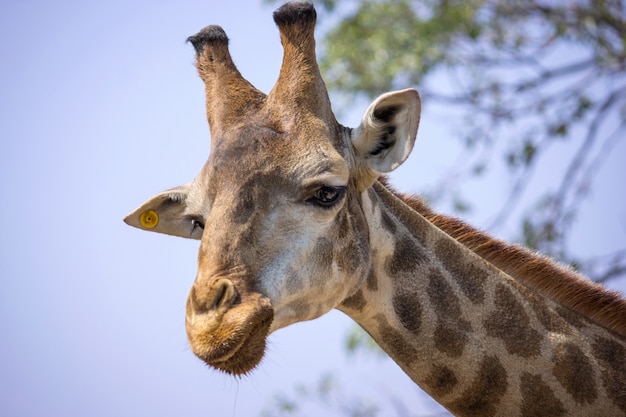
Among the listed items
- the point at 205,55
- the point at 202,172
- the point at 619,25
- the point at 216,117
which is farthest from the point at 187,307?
the point at 619,25

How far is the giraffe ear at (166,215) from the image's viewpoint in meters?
6.76

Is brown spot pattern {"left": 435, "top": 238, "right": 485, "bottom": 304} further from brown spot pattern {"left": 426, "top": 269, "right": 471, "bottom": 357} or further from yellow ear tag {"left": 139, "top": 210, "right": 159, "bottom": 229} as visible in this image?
yellow ear tag {"left": 139, "top": 210, "right": 159, "bottom": 229}

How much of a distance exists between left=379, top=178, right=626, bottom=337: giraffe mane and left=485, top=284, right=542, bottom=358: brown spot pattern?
0.28 meters

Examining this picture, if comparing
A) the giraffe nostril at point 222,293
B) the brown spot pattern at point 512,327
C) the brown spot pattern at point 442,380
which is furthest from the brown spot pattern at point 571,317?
the giraffe nostril at point 222,293

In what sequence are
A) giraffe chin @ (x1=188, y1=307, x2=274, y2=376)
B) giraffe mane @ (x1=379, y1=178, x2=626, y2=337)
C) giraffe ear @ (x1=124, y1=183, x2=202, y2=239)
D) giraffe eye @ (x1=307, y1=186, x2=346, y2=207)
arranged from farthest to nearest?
giraffe ear @ (x1=124, y1=183, x2=202, y2=239) → giraffe mane @ (x1=379, y1=178, x2=626, y2=337) → giraffe eye @ (x1=307, y1=186, x2=346, y2=207) → giraffe chin @ (x1=188, y1=307, x2=274, y2=376)

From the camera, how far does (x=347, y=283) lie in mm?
5977

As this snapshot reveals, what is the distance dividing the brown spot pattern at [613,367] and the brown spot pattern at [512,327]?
418 mm

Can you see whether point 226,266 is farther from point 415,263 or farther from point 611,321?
point 611,321

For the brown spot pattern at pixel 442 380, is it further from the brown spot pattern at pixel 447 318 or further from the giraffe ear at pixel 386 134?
the giraffe ear at pixel 386 134

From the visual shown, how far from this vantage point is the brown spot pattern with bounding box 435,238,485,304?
6.29m

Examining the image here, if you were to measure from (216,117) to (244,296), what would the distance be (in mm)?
1553

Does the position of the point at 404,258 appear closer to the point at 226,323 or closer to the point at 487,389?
the point at 487,389

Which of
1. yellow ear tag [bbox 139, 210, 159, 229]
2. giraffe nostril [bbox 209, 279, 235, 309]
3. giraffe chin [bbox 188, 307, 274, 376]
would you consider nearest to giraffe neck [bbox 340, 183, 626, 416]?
giraffe chin [bbox 188, 307, 274, 376]

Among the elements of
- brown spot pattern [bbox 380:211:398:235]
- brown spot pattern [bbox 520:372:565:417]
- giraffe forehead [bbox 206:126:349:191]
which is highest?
giraffe forehead [bbox 206:126:349:191]
